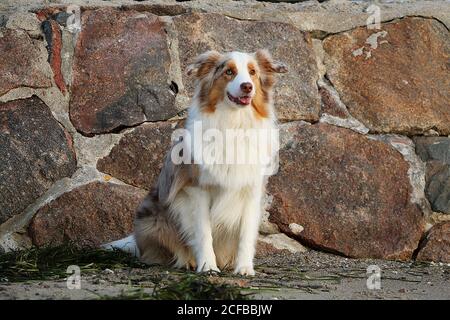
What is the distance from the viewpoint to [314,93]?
4.86 m

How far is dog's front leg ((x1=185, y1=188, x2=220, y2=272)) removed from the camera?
4.17 metres

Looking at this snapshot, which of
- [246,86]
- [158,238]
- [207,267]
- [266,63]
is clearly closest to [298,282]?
[207,267]

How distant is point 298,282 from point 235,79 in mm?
1159

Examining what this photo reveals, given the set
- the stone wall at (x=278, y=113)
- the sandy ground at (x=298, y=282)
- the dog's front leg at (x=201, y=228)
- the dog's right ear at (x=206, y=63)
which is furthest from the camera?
the stone wall at (x=278, y=113)

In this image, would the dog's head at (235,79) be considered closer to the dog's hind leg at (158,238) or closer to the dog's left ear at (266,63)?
the dog's left ear at (266,63)

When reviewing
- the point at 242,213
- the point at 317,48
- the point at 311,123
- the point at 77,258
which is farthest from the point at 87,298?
the point at 317,48

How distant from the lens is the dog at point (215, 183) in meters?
4.18

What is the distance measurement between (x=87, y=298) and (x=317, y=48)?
2.62 meters

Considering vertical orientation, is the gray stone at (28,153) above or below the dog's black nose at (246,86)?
below

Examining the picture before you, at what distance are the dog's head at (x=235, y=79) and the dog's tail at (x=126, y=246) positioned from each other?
89 centimetres

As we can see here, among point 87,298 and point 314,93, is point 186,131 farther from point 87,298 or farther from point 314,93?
point 87,298

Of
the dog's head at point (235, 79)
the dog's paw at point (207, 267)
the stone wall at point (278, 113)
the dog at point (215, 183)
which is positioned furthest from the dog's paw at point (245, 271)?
the dog's head at point (235, 79)

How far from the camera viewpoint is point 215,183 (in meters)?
4.17

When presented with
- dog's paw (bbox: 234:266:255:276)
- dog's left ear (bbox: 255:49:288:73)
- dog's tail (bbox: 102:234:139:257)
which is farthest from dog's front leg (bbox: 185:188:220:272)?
dog's left ear (bbox: 255:49:288:73)
